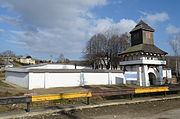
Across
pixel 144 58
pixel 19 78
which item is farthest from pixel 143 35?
pixel 19 78

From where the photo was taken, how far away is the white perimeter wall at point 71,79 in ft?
78.1

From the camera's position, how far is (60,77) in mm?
25781

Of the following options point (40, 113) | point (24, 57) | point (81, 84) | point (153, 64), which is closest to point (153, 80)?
point (153, 64)

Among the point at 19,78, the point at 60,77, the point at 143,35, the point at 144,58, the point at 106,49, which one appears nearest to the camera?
the point at 60,77

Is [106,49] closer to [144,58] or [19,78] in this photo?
[144,58]

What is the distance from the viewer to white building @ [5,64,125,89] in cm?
2375

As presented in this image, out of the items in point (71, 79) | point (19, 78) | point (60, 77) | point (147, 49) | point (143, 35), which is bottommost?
point (71, 79)

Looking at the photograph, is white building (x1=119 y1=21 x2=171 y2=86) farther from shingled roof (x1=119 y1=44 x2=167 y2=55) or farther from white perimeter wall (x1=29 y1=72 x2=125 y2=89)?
white perimeter wall (x1=29 y1=72 x2=125 y2=89)

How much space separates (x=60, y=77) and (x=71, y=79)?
6.53 feet

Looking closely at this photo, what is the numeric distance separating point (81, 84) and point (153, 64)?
1540cm

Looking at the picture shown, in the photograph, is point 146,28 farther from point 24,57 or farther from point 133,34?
point 24,57

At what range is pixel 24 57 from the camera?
107750 millimetres

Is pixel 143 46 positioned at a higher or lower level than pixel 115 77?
higher

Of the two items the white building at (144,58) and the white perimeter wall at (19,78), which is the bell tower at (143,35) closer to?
the white building at (144,58)
